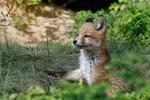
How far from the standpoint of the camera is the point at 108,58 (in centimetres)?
495

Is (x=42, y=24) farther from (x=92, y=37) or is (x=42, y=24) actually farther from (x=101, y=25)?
(x=92, y=37)

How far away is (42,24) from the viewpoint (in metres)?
12.9

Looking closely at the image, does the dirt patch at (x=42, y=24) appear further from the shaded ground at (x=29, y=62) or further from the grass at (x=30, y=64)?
the grass at (x=30, y=64)

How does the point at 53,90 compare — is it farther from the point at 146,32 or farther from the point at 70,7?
the point at 70,7

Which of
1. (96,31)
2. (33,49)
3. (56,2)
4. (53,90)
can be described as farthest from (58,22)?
(53,90)

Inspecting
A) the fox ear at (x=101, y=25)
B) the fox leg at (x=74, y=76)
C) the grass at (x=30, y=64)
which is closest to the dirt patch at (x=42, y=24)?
the grass at (x=30, y=64)

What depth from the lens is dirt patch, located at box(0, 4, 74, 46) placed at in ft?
38.0

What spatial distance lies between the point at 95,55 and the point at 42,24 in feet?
27.0

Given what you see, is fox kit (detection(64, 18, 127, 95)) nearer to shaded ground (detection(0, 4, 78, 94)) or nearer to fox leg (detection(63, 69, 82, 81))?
fox leg (detection(63, 69, 82, 81))

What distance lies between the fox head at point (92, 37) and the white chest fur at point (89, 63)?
0.55 ft

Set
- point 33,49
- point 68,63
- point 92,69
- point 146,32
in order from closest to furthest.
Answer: point 92,69 → point 68,63 → point 33,49 → point 146,32

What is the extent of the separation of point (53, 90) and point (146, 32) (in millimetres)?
5368

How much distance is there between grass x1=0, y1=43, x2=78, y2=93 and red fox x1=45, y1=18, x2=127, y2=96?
80 centimetres

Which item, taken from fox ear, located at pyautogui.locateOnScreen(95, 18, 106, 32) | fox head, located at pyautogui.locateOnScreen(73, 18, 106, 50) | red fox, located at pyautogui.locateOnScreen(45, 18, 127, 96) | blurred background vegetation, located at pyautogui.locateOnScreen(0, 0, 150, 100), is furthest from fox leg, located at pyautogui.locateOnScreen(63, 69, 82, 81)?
fox ear, located at pyautogui.locateOnScreen(95, 18, 106, 32)
